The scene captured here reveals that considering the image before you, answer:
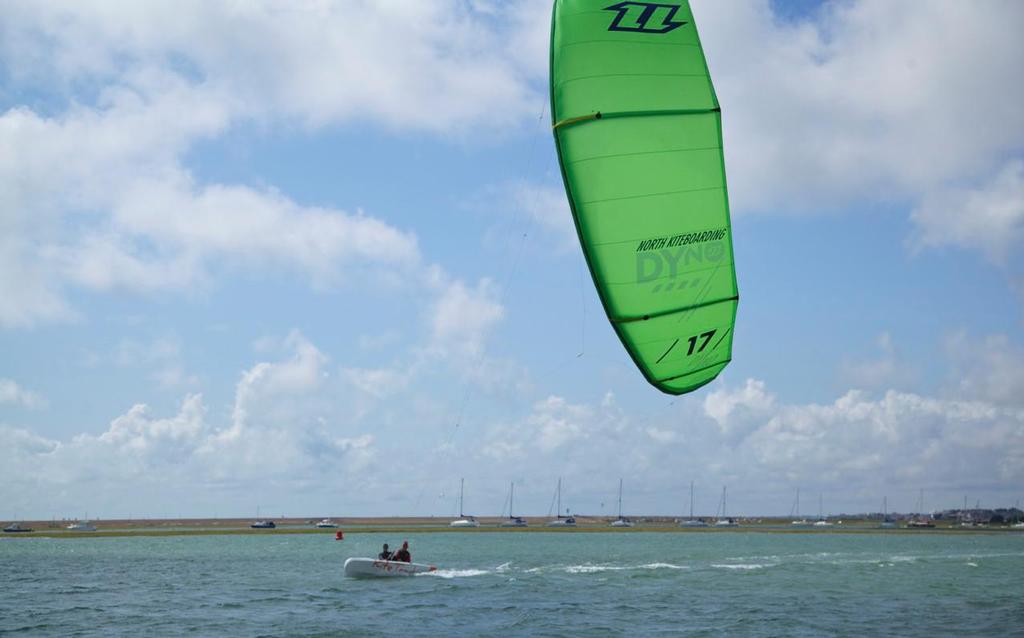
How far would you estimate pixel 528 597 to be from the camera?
3325 centimetres

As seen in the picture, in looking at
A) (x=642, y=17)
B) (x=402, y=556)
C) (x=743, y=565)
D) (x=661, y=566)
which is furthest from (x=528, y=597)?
(x=642, y=17)

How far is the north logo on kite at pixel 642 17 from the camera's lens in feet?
44.1

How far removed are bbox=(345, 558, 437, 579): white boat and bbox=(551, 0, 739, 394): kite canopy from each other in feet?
99.5

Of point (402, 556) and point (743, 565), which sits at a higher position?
point (402, 556)

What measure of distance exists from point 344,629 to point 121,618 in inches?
288

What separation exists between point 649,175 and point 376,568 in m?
31.5

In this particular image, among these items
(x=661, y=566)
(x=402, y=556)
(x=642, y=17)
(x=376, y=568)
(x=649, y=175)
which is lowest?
(x=661, y=566)

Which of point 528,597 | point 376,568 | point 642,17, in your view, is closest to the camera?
point 642,17

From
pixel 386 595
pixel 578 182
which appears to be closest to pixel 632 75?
pixel 578 182

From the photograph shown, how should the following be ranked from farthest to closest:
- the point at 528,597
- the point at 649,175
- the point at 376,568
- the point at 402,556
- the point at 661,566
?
the point at 661,566 < the point at 402,556 < the point at 376,568 < the point at 528,597 < the point at 649,175

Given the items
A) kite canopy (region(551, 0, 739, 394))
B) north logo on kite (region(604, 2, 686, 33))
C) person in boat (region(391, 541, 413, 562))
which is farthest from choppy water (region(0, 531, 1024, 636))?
north logo on kite (region(604, 2, 686, 33))

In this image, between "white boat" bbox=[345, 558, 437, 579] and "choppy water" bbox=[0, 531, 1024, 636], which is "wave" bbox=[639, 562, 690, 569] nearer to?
"choppy water" bbox=[0, 531, 1024, 636]

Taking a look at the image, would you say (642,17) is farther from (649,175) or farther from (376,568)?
(376,568)

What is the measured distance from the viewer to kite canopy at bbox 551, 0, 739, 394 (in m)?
13.1
